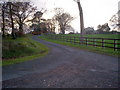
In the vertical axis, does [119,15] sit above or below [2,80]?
above

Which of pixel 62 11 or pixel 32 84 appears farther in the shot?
pixel 62 11

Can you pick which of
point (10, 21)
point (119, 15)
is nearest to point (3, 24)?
point (10, 21)

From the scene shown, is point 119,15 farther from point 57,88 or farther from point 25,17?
point 57,88

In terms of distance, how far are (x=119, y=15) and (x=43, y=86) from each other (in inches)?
1374

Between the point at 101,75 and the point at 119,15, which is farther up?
the point at 119,15

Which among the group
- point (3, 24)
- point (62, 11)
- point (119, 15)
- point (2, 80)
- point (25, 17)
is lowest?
point (2, 80)

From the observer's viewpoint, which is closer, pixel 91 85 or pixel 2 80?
pixel 91 85

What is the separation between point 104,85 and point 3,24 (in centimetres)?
1577

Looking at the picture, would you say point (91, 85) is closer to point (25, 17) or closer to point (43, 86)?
point (43, 86)

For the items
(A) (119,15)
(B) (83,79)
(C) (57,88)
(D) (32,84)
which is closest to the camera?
(C) (57,88)

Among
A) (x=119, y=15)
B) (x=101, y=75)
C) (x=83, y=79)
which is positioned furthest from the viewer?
(x=119, y=15)

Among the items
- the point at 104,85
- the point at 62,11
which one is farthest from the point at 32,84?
the point at 62,11

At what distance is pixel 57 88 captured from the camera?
4.09 m

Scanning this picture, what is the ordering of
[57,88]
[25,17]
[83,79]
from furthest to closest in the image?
[25,17]
[83,79]
[57,88]
